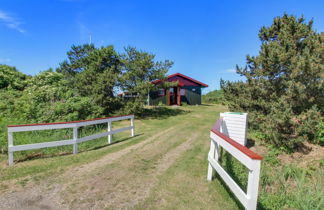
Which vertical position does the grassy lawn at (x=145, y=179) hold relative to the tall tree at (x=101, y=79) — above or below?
below

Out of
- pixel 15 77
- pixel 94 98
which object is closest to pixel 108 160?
pixel 94 98

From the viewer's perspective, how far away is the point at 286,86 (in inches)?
257

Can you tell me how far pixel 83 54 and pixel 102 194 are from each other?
20.7 metres

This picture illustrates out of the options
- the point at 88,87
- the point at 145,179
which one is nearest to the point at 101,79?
the point at 88,87

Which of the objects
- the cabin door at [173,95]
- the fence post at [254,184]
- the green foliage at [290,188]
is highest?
the cabin door at [173,95]

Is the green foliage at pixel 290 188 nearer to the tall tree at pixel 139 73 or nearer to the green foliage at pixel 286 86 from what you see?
the green foliage at pixel 286 86

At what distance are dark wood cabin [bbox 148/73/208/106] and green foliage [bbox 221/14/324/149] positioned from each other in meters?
14.5

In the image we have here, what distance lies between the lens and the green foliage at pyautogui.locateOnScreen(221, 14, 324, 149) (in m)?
5.69

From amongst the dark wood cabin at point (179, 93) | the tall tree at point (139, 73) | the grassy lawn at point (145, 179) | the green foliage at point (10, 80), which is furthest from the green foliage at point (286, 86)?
the green foliage at point (10, 80)

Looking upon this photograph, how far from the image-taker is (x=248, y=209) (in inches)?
84.9

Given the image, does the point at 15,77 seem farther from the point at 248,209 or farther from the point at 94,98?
the point at 248,209

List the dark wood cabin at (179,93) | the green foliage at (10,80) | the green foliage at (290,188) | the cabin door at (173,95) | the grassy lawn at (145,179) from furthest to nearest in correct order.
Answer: the cabin door at (173,95) → the dark wood cabin at (179,93) → the green foliage at (10,80) → the green foliage at (290,188) → the grassy lawn at (145,179)

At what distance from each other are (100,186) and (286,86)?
6.97 meters

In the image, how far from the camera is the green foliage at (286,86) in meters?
5.69
